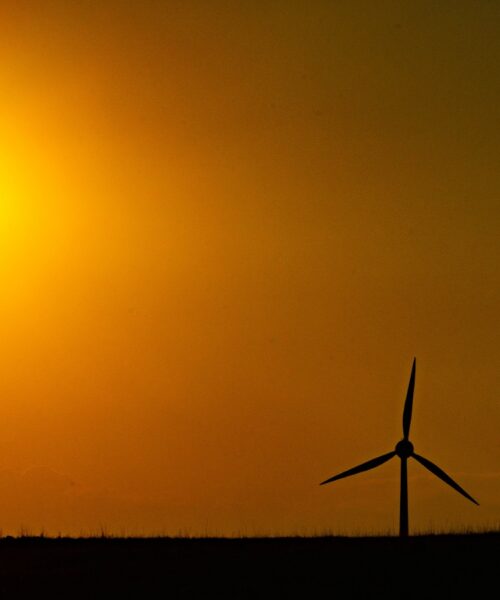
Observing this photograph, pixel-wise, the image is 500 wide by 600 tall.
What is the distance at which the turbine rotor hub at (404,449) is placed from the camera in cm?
9819

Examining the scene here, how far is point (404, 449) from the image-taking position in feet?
323

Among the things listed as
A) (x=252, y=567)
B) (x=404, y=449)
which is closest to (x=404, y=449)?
(x=404, y=449)

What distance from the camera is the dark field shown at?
76.4m

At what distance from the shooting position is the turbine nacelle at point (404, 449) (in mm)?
98188

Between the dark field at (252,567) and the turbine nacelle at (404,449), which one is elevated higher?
the turbine nacelle at (404,449)

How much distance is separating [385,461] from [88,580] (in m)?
28.8

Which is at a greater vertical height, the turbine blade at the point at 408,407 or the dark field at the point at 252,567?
the turbine blade at the point at 408,407

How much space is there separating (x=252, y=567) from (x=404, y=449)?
19.1 metres

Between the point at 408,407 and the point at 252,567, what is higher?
the point at 408,407

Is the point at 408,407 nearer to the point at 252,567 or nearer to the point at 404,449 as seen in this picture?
the point at 404,449

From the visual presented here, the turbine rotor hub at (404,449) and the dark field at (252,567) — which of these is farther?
the turbine rotor hub at (404,449)

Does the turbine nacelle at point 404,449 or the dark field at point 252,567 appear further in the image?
the turbine nacelle at point 404,449

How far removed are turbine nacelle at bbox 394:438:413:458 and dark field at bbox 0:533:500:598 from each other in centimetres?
576

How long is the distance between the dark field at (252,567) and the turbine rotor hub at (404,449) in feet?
18.9
